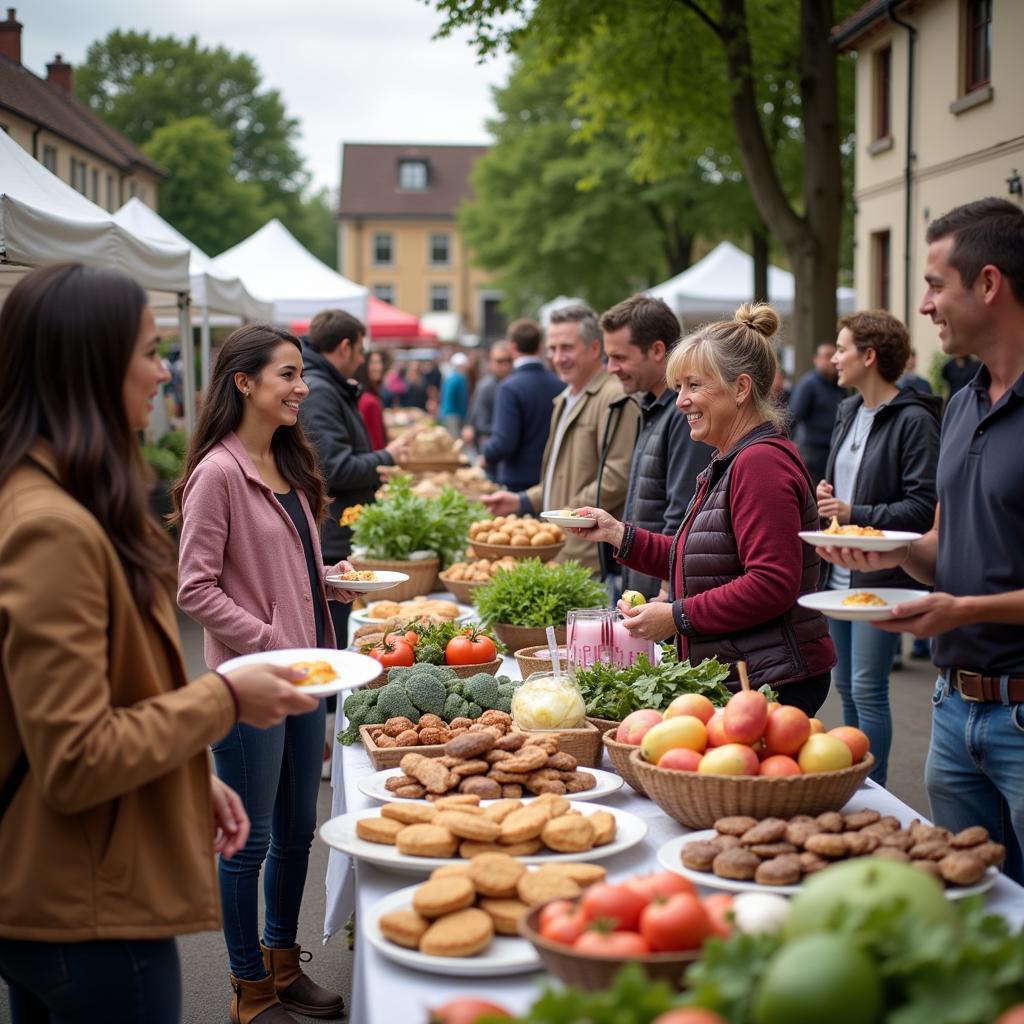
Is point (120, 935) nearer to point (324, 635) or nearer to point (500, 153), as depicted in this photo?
point (324, 635)

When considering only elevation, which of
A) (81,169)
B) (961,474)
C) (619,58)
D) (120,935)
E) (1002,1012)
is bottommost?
(120,935)

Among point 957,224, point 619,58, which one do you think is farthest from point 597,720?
point 619,58

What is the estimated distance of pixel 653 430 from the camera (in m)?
4.93

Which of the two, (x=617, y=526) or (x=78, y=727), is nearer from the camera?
(x=78, y=727)

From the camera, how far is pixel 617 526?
13.3 feet

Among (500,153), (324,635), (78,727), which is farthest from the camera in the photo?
(500,153)

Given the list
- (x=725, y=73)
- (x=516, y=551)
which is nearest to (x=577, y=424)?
(x=516, y=551)

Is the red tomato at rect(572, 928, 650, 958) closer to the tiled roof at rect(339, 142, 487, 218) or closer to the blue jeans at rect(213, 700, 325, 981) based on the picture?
the blue jeans at rect(213, 700, 325, 981)

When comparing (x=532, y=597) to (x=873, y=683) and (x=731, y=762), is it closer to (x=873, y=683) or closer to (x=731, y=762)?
(x=873, y=683)

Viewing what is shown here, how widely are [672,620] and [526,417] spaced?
4848 mm

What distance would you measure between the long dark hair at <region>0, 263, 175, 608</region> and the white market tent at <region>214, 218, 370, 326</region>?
14.1 meters

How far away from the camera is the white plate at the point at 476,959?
6.38ft

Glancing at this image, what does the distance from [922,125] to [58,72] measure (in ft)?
81.4

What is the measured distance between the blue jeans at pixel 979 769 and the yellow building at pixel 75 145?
17.7 m
